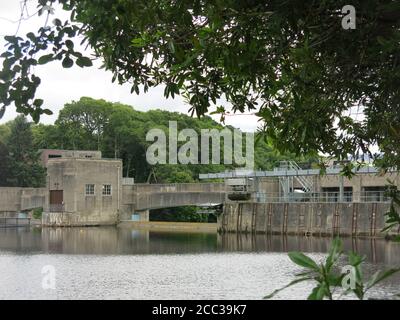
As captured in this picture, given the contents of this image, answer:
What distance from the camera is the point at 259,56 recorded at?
524cm

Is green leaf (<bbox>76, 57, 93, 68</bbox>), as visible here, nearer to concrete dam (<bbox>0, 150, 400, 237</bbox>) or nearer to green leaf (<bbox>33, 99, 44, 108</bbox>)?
green leaf (<bbox>33, 99, 44, 108</bbox>)

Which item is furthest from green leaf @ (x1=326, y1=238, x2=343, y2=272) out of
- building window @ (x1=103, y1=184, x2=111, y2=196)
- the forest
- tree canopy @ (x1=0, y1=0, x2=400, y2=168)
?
the forest

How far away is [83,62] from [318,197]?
40.3 metres

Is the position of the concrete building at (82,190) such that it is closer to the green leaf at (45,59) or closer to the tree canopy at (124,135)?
the tree canopy at (124,135)

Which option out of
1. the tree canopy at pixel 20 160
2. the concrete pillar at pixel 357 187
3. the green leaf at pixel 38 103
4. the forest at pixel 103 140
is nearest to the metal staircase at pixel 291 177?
the concrete pillar at pixel 357 187

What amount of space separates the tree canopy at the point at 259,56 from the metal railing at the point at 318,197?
116ft

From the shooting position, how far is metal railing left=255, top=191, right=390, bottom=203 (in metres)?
42.3

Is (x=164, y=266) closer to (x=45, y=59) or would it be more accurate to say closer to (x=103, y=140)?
(x=45, y=59)

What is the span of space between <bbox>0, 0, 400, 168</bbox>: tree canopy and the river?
10.5 m

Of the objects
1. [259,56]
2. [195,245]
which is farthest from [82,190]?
[259,56]

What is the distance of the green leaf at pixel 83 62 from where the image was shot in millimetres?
4062

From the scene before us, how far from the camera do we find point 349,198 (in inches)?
1720
